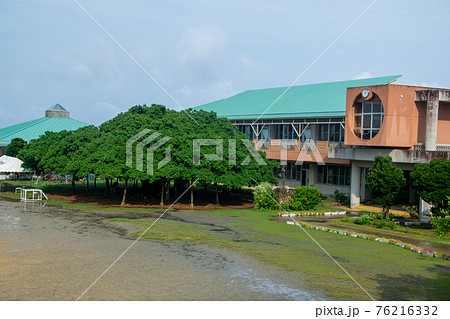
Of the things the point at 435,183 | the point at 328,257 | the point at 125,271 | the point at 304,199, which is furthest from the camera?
the point at 304,199

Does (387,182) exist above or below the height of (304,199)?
above

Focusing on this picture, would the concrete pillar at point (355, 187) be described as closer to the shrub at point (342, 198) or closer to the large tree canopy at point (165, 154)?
the shrub at point (342, 198)

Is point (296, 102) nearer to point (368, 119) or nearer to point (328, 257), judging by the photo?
point (368, 119)

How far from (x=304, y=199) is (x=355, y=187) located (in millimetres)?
5105

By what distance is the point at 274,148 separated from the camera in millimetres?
39750

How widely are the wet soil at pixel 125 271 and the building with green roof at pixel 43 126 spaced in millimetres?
40601

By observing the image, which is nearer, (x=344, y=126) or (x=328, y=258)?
(x=328, y=258)

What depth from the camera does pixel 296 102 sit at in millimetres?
40781

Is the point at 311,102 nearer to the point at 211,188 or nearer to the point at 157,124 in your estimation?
the point at 211,188

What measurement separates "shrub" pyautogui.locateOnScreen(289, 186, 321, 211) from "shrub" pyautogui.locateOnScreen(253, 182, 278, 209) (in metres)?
1.40

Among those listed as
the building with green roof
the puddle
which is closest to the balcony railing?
the puddle

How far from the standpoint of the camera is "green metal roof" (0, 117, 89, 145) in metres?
54.9

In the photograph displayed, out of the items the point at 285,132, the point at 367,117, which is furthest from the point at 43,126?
the point at 367,117
